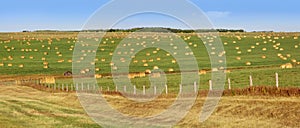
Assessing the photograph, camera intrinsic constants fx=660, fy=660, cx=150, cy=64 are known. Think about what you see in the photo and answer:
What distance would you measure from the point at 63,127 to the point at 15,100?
16730mm

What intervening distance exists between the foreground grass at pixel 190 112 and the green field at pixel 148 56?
14.8 metres

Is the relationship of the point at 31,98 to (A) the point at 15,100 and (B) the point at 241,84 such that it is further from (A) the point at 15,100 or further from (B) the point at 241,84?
(B) the point at 241,84

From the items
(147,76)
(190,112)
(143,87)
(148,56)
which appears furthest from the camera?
(148,56)

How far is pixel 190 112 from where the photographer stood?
29.6m

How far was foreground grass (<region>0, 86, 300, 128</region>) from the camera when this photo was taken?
992 inches

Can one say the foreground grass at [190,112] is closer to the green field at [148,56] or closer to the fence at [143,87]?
the fence at [143,87]

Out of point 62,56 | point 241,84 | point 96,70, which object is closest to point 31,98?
point 241,84

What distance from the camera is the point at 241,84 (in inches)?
1753

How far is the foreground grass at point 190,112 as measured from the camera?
2520 cm

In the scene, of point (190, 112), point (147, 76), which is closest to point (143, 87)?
point (147, 76)

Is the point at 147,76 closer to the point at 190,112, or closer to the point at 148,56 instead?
the point at 148,56

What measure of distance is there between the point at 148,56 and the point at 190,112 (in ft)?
173

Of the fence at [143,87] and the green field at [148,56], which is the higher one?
the green field at [148,56]

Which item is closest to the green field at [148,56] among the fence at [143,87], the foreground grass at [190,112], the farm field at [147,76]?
the farm field at [147,76]
